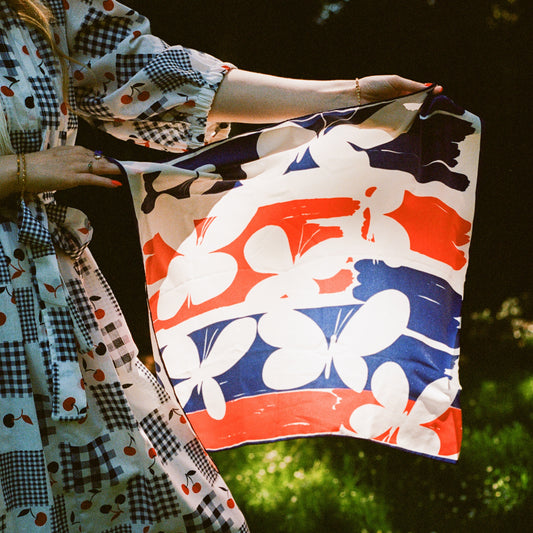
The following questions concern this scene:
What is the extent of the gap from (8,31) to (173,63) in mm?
328

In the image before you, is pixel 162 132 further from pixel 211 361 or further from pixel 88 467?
pixel 88 467

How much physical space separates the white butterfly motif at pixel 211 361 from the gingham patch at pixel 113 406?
0.12m

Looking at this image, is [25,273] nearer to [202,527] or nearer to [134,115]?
[134,115]

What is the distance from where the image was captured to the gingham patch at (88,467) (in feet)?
3.88

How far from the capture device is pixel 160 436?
51.2 inches

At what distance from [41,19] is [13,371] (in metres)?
0.69

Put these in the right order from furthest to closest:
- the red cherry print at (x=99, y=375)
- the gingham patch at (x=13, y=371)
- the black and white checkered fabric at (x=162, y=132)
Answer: the black and white checkered fabric at (x=162, y=132) → the red cherry print at (x=99, y=375) → the gingham patch at (x=13, y=371)

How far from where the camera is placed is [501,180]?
2654 millimetres

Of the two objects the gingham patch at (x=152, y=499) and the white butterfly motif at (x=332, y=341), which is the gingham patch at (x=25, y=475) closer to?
the gingham patch at (x=152, y=499)

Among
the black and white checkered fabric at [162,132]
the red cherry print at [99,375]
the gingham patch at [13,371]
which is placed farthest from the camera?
the black and white checkered fabric at [162,132]

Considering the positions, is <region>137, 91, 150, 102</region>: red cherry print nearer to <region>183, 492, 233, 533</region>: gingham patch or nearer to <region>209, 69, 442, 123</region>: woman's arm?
<region>209, 69, 442, 123</region>: woman's arm

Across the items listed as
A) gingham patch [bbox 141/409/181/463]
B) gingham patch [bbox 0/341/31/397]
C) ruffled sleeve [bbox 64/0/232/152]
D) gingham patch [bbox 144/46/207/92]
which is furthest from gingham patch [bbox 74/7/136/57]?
gingham patch [bbox 141/409/181/463]

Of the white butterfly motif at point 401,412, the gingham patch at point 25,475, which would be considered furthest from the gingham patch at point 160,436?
the white butterfly motif at point 401,412

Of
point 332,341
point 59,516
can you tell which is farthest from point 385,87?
point 59,516
